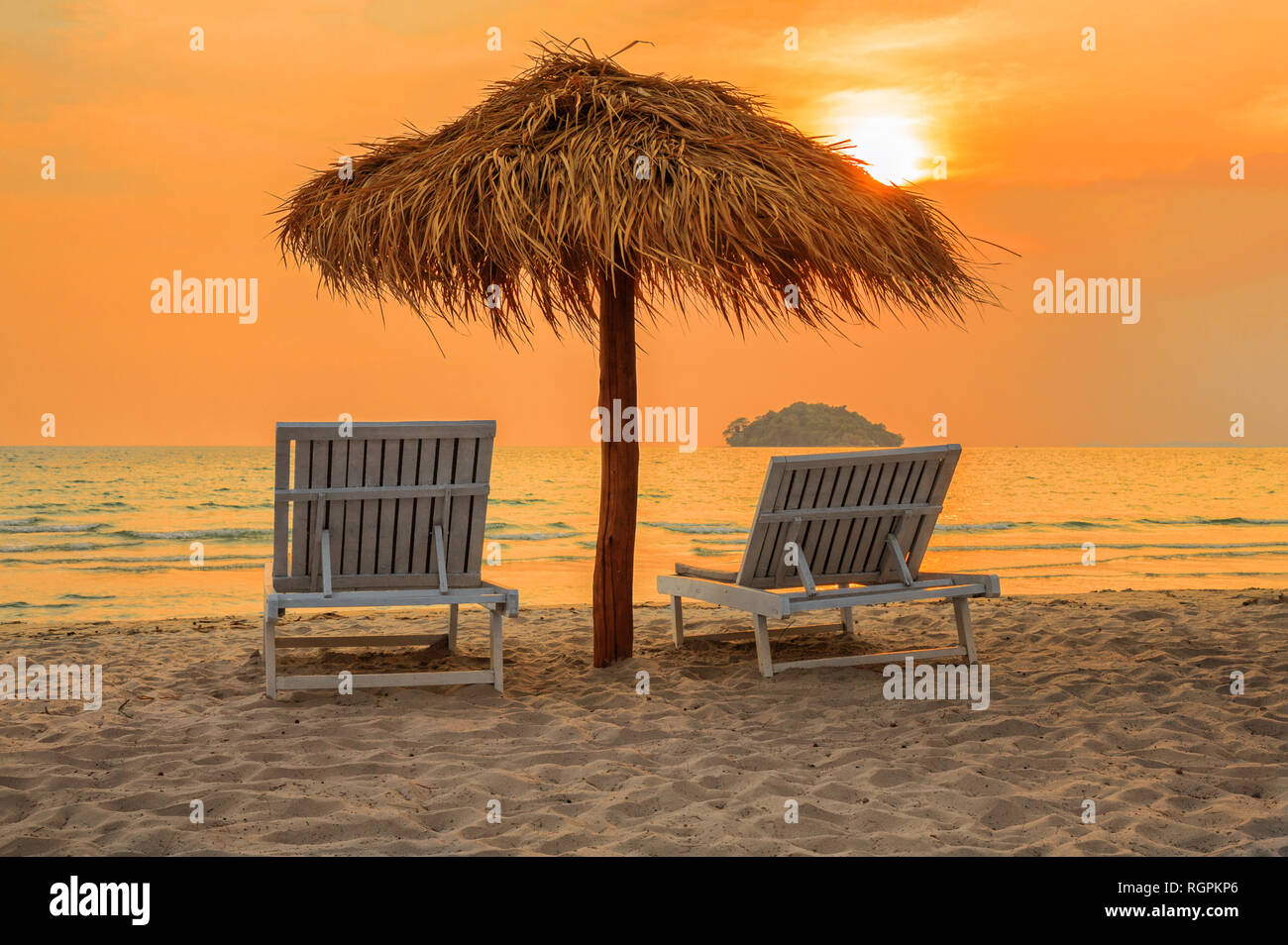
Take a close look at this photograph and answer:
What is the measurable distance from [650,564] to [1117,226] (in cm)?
2135

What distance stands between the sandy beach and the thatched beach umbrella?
1.13m

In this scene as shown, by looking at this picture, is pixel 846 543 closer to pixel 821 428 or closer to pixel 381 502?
pixel 381 502

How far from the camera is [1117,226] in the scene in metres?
28.4

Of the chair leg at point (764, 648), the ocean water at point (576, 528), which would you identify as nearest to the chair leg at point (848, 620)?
the chair leg at point (764, 648)

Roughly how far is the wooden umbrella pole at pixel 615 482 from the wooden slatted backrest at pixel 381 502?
2.37 feet

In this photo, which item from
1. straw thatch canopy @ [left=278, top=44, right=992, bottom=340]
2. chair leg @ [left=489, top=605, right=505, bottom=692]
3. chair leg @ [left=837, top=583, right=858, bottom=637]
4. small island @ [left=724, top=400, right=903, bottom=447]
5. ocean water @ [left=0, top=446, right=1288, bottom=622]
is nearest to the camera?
straw thatch canopy @ [left=278, top=44, right=992, bottom=340]

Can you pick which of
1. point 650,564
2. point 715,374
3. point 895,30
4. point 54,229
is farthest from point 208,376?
point 895,30

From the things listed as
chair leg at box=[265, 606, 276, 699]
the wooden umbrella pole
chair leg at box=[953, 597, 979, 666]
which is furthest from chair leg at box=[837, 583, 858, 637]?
chair leg at box=[265, 606, 276, 699]

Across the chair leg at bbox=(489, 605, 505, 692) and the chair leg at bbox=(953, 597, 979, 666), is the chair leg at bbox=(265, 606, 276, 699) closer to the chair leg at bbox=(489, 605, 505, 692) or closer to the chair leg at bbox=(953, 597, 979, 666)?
the chair leg at bbox=(489, 605, 505, 692)

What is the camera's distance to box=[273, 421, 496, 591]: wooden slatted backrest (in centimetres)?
425

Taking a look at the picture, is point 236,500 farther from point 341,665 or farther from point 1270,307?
point 1270,307

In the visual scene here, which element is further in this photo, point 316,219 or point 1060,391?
point 1060,391

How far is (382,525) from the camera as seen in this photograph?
14.6ft
